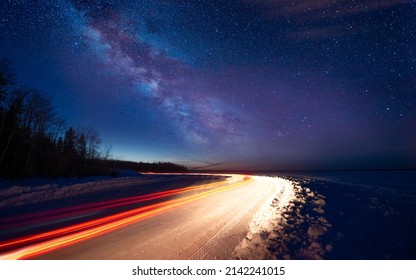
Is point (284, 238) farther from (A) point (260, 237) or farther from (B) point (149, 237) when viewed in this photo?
(B) point (149, 237)

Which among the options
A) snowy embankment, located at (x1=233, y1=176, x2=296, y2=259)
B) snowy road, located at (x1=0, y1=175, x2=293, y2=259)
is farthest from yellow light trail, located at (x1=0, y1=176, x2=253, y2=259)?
snowy embankment, located at (x1=233, y1=176, x2=296, y2=259)

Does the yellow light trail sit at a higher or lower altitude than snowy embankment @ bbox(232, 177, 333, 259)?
lower

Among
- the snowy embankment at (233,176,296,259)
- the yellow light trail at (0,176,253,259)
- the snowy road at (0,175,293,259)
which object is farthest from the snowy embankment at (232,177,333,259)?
the yellow light trail at (0,176,253,259)

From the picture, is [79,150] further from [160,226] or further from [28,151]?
[160,226]

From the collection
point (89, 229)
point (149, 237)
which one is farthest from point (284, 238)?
point (89, 229)

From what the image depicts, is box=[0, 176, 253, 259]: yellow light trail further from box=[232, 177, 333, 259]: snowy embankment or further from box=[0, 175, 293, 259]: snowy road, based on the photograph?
box=[232, 177, 333, 259]: snowy embankment

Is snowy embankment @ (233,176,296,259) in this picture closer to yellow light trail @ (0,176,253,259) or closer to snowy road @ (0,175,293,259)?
snowy road @ (0,175,293,259)

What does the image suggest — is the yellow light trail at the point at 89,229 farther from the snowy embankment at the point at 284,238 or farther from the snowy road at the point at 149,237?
the snowy embankment at the point at 284,238

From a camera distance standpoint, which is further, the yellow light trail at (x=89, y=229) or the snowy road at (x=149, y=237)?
the yellow light trail at (x=89, y=229)

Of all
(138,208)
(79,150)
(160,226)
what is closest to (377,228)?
(160,226)

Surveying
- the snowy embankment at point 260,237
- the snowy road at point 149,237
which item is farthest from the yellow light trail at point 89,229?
the snowy embankment at point 260,237

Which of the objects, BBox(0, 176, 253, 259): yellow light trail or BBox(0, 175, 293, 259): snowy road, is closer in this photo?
BBox(0, 175, 293, 259): snowy road

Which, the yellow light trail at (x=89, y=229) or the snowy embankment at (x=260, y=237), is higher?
the snowy embankment at (x=260, y=237)

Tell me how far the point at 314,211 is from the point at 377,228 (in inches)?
93.1
